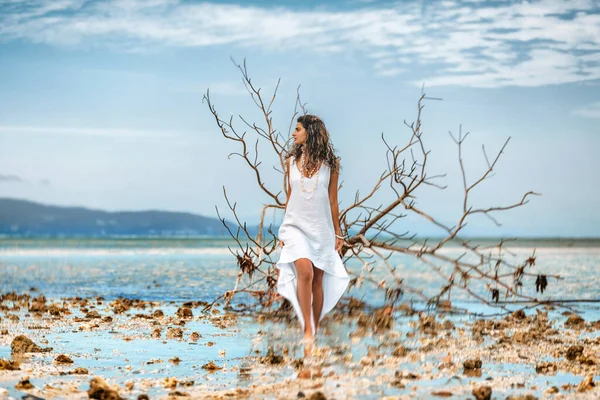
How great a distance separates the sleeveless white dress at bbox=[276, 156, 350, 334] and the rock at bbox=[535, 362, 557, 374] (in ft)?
6.87

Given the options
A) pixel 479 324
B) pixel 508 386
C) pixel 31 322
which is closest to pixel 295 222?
pixel 508 386

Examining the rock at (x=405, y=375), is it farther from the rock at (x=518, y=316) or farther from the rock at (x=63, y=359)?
the rock at (x=518, y=316)

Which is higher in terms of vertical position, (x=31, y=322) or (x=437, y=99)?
(x=437, y=99)

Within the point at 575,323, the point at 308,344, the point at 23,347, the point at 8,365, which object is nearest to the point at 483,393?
the point at 308,344

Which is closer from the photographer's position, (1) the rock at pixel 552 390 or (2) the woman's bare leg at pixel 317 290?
(1) the rock at pixel 552 390

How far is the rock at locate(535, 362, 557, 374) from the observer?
6.57m

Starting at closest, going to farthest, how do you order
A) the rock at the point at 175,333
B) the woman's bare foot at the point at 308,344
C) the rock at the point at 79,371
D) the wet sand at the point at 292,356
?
the wet sand at the point at 292,356 < the rock at the point at 79,371 < the woman's bare foot at the point at 308,344 < the rock at the point at 175,333

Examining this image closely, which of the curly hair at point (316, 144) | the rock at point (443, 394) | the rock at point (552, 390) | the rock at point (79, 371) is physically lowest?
the rock at point (79, 371)

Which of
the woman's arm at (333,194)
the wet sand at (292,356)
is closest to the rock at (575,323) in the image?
the wet sand at (292,356)

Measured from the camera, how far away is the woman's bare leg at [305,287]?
25.0 feet

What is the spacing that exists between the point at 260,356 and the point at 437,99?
339cm

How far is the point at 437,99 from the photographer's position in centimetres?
873

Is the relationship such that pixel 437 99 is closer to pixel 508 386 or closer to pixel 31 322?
pixel 508 386

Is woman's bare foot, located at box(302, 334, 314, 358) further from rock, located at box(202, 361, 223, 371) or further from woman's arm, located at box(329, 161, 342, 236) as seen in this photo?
woman's arm, located at box(329, 161, 342, 236)
